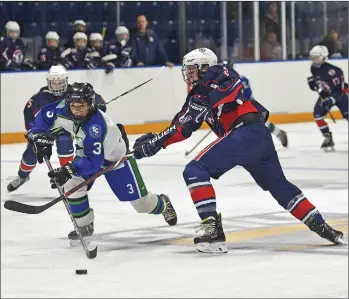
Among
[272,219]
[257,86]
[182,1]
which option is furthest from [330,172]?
[182,1]

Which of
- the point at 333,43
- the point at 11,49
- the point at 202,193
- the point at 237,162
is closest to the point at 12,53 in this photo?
the point at 11,49

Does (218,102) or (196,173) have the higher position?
(218,102)

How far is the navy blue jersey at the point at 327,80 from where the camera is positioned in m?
10.1

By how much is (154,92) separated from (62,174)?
1330 centimetres

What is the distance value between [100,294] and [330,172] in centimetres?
749

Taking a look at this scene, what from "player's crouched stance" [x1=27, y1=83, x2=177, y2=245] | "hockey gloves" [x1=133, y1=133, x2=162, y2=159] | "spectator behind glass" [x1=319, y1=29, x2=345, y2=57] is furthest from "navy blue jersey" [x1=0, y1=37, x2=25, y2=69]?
"spectator behind glass" [x1=319, y1=29, x2=345, y2=57]

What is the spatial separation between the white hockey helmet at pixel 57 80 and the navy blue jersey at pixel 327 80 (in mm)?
6272

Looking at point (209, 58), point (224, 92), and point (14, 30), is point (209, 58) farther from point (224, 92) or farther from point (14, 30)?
point (14, 30)

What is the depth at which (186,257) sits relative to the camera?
7285mm

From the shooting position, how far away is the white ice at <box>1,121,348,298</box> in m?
6.16

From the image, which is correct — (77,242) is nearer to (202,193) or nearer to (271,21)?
(202,193)

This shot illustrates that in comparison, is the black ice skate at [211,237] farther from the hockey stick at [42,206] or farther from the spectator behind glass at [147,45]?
the spectator behind glass at [147,45]

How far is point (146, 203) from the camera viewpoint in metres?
4.04

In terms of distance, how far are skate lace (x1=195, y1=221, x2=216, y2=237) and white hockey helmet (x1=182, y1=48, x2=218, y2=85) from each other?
1.66 ft
